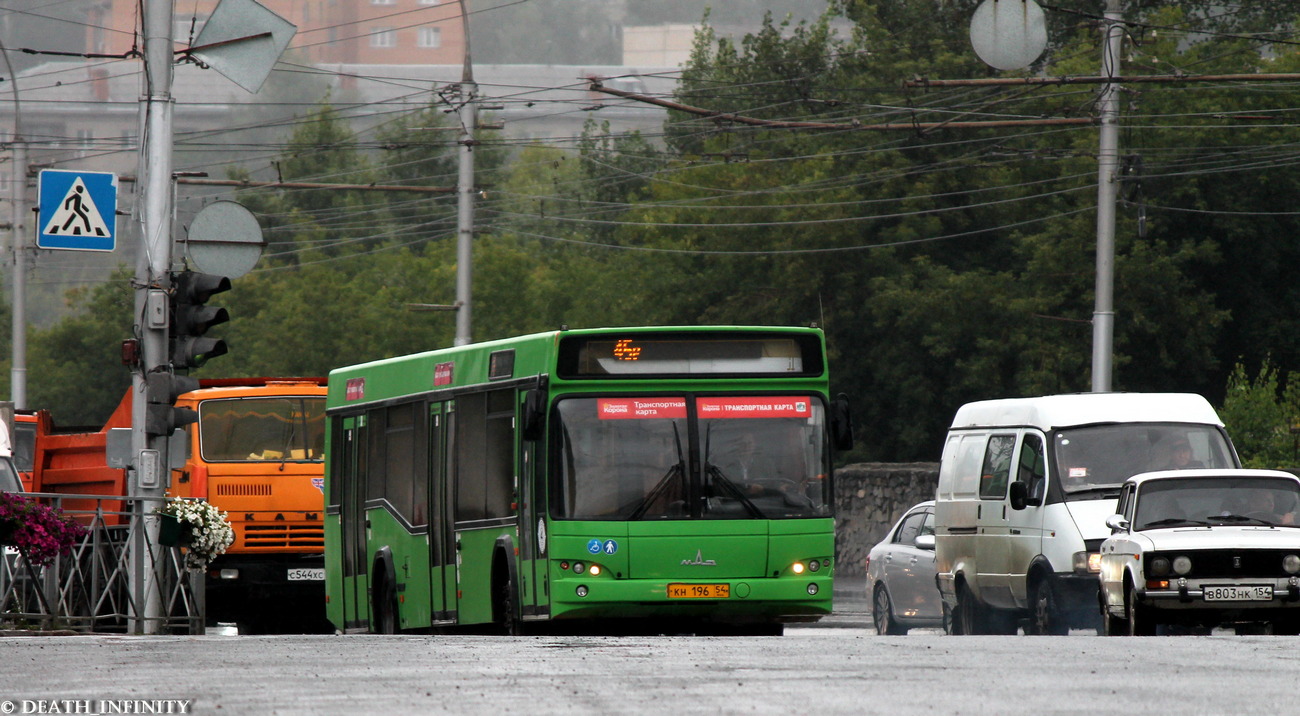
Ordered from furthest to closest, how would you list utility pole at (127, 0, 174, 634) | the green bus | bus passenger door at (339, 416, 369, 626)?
bus passenger door at (339, 416, 369, 626)
utility pole at (127, 0, 174, 634)
the green bus

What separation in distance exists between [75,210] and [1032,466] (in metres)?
8.70

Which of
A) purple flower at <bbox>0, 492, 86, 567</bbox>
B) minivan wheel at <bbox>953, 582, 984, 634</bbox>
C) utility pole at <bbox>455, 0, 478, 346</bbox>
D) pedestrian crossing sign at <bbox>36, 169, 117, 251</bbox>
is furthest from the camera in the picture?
utility pole at <bbox>455, 0, 478, 346</bbox>

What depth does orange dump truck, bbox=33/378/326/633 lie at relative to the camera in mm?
22312

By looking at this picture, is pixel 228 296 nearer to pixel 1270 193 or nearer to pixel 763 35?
pixel 763 35

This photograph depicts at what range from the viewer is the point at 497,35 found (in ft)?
656

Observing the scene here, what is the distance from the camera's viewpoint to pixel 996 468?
20062 millimetres

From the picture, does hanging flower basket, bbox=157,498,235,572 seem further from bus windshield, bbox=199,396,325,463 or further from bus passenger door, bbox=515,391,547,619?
bus passenger door, bbox=515,391,547,619

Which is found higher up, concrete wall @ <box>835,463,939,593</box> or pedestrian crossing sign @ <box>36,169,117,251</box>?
pedestrian crossing sign @ <box>36,169,117,251</box>

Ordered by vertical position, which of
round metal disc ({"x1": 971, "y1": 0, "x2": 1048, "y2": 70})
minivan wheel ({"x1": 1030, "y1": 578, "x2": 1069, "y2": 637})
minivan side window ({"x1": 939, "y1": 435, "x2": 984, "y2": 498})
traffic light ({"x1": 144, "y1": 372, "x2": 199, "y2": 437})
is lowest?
minivan wheel ({"x1": 1030, "y1": 578, "x2": 1069, "y2": 637})

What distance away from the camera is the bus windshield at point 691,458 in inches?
636

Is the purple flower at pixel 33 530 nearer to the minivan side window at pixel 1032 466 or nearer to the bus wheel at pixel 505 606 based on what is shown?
the bus wheel at pixel 505 606

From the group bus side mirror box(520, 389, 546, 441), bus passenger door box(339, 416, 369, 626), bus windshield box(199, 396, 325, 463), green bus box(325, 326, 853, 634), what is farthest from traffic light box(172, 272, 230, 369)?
bus windshield box(199, 396, 325, 463)

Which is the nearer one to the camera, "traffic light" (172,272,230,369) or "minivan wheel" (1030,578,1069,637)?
"traffic light" (172,272,230,369)

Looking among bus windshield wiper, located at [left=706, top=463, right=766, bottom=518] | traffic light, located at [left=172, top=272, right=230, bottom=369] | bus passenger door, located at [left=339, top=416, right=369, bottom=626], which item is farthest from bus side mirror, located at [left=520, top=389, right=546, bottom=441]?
bus passenger door, located at [left=339, top=416, right=369, bottom=626]
